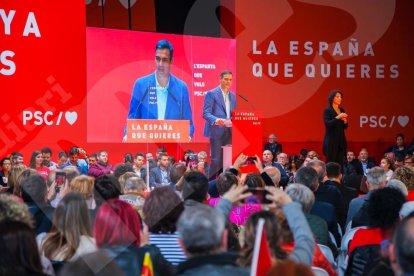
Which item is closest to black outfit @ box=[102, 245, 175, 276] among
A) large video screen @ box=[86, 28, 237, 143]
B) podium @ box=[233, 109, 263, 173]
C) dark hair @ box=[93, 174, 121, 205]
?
dark hair @ box=[93, 174, 121, 205]

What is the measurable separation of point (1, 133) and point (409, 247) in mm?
8764

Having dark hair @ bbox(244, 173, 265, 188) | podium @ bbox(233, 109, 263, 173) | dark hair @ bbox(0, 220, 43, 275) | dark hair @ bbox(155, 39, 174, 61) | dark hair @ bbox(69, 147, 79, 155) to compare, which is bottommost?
dark hair @ bbox(0, 220, 43, 275)

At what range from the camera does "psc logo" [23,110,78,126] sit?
10539mm

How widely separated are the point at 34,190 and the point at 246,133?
18.3 feet

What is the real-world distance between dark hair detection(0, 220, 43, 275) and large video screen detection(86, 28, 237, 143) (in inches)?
373

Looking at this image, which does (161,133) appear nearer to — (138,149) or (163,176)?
(163,176)

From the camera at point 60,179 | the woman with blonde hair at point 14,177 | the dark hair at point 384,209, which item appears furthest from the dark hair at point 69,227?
the woman with blonde hair at point 14,177

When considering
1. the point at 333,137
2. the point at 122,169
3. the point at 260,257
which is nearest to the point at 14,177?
the point at 122,169

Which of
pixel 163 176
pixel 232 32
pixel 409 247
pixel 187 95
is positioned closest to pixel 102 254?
pixel 409 247

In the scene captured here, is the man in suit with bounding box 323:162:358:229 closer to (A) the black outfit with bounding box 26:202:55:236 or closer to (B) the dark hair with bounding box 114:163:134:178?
(B) the dark hair with bounding box 114:163:134:178

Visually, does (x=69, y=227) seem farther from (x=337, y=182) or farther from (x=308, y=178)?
(x=337, y=182)

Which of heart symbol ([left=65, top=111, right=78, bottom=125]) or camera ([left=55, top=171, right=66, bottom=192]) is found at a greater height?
heart symbol ([left=65, top=111, right=78, bottom=125])

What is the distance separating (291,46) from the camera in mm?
14539

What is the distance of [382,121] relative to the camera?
50.4 feet
